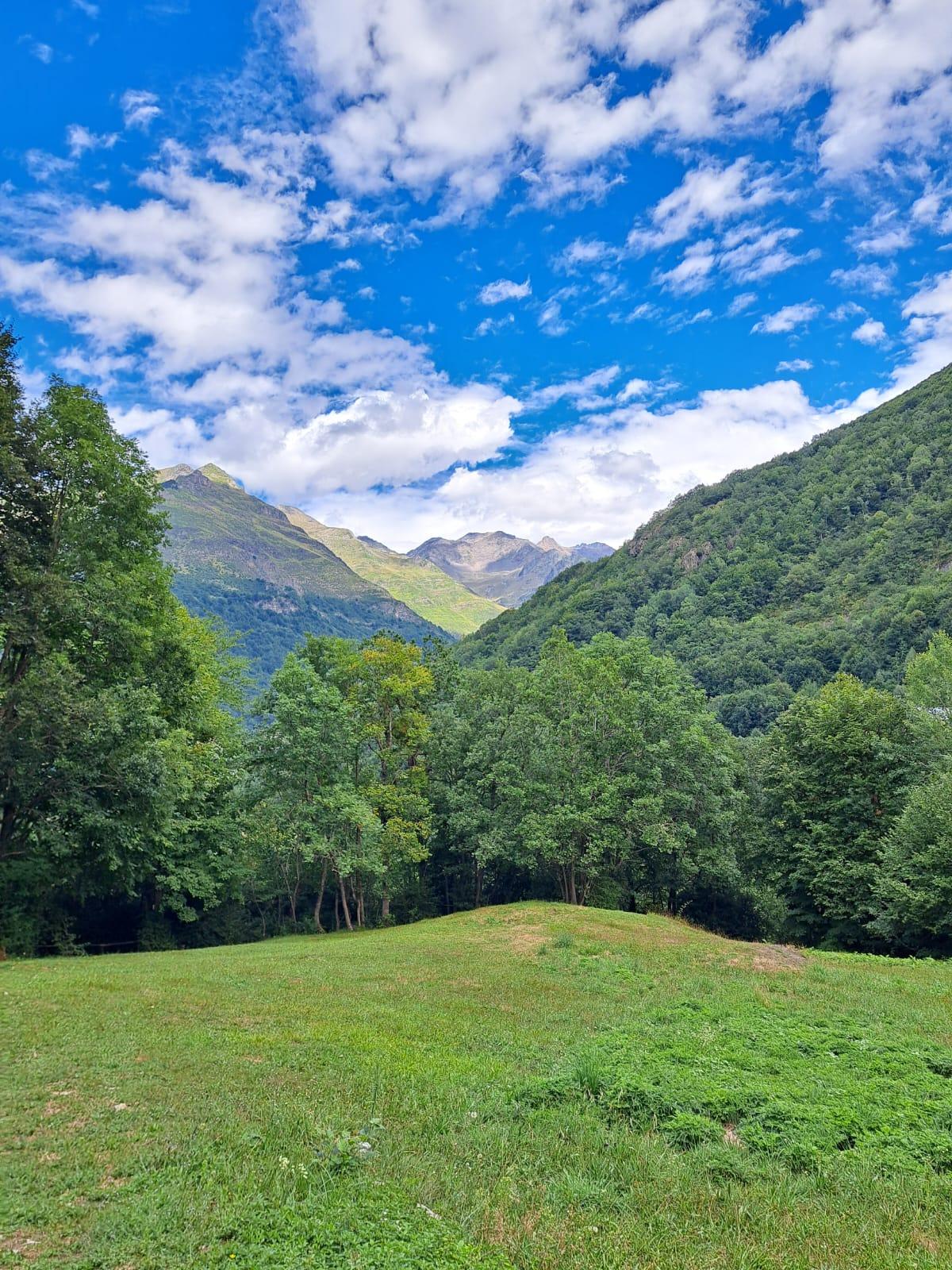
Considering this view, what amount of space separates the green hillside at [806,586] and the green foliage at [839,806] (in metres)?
82.0

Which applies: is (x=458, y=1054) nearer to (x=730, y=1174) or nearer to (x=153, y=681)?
(x=730, y=1174)

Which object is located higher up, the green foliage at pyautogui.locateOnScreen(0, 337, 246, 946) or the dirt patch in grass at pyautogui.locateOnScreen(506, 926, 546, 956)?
the green foliage at pyautogui.locateOnScreen(0, 337, 246, 946)

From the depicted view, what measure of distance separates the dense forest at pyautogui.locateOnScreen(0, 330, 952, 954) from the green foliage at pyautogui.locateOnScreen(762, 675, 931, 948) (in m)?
0.15

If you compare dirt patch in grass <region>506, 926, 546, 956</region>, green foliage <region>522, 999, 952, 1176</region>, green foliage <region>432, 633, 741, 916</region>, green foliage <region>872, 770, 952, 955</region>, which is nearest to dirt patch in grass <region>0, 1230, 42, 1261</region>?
green foliage <region>522, 999, 952, 1176</region>

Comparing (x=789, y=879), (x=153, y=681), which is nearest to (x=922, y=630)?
(x=789, y=879)

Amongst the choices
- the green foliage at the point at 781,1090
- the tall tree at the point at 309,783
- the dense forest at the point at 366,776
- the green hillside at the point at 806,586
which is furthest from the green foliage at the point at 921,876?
the green hillside at the point at 806,586

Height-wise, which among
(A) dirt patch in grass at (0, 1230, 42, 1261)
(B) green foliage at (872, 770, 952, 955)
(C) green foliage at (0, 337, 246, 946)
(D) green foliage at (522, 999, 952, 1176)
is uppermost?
(C) green foliage at (0, 337, 246, 946)

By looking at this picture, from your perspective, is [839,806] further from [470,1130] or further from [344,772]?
[470,1130]

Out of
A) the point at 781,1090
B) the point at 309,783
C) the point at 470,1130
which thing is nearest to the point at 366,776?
the point at 309,783

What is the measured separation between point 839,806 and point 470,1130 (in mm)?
34763

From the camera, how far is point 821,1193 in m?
6.88

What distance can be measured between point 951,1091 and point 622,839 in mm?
30288

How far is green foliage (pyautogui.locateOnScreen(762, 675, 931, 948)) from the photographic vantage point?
33.4 m

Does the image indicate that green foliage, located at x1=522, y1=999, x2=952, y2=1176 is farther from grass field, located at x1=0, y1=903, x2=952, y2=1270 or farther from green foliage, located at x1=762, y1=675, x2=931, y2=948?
green foliage, located at x1=762, y1=675, x2=931, y2=948
